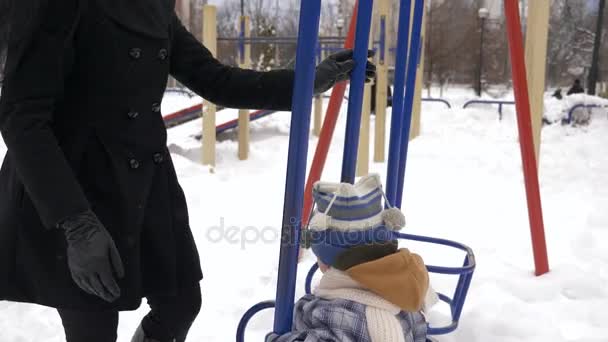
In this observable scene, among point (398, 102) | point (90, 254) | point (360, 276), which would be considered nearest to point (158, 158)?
point (90, 254)

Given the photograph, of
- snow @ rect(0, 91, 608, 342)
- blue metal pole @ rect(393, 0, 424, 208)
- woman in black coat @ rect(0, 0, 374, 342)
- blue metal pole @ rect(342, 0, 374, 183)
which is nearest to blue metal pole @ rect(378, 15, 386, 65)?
snow @ rect(0, 91, 608, 342)

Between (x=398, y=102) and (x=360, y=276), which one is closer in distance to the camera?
(x=360, y=276)

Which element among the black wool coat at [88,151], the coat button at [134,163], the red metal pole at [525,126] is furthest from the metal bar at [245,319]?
the red metal pole at [525,126]

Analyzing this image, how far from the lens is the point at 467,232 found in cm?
347

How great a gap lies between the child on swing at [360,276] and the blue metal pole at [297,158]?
0.04 m

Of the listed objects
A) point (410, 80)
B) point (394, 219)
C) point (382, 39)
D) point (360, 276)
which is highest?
point (382, 39)

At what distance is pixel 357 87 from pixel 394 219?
372mm

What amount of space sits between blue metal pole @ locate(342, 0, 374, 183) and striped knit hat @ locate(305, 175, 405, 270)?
0.50 feet

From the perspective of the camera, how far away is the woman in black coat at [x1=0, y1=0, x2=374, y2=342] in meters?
1.07

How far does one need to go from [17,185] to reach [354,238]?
0.76 meters

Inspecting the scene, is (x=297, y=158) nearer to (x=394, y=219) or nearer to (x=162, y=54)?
(x=394, y=219)

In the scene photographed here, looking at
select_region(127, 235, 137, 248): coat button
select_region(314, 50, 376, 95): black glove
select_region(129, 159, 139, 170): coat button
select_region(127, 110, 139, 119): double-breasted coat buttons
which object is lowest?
select_region(127, 235, 137, 248): coat button

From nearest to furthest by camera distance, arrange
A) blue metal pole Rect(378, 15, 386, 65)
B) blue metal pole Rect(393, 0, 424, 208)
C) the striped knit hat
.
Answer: the striped knit hat → blue metal pole Rect(393, 0, 424, 208) → blue metal pole Rect(378, 15, 386, 65)

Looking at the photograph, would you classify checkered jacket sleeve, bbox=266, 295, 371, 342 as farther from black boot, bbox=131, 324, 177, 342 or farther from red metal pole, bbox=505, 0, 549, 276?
red metal pole, bbox=505, 0, 549, 276
